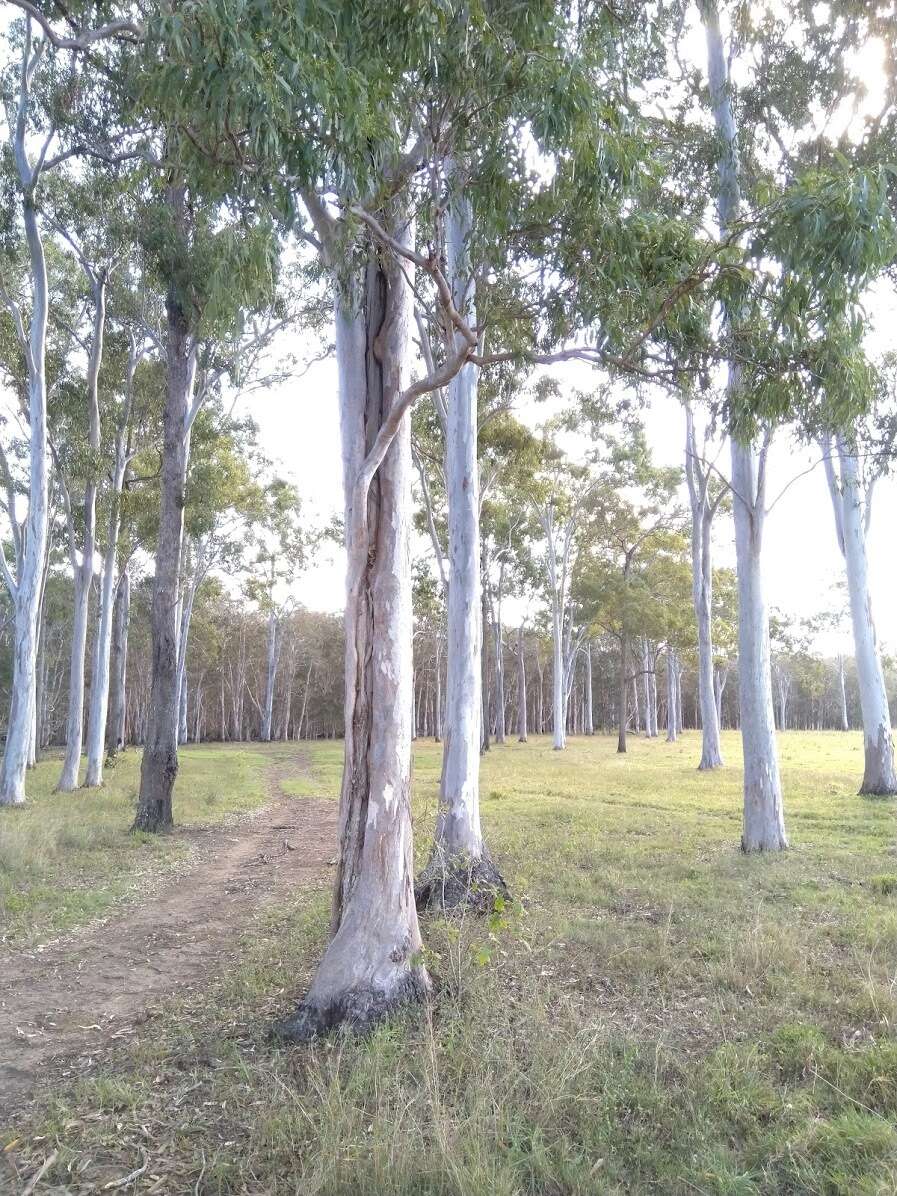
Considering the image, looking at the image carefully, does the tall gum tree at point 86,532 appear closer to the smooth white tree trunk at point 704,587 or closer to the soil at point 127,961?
the soil at point 127,961

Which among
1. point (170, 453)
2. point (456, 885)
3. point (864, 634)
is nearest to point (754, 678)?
point (456, 885)

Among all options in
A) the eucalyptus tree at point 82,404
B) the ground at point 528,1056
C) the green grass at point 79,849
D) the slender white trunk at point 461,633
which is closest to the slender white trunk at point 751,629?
the ground at point 528,1056

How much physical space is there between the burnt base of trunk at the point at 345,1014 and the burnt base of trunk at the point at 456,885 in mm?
2214

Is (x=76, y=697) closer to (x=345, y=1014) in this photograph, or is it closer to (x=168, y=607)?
(x=168, y=607)

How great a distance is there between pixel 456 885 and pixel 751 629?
191 inches

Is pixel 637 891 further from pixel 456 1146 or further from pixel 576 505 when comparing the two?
pixel 576 505

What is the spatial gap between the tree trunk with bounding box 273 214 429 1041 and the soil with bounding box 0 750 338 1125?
128 cm

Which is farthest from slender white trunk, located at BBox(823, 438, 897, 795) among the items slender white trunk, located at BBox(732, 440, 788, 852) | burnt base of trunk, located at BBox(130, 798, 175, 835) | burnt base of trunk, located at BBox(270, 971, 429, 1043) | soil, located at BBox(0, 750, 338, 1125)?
burnt base of trunk, located at BBox(270, 971, 429, 1043)

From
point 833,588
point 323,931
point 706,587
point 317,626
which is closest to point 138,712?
point 317,626

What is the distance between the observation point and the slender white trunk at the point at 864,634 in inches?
536

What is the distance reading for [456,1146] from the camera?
3125 mm

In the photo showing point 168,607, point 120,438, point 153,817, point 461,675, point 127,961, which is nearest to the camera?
point 127,961

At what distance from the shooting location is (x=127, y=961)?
19.4 ft

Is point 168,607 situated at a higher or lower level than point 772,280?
lower
